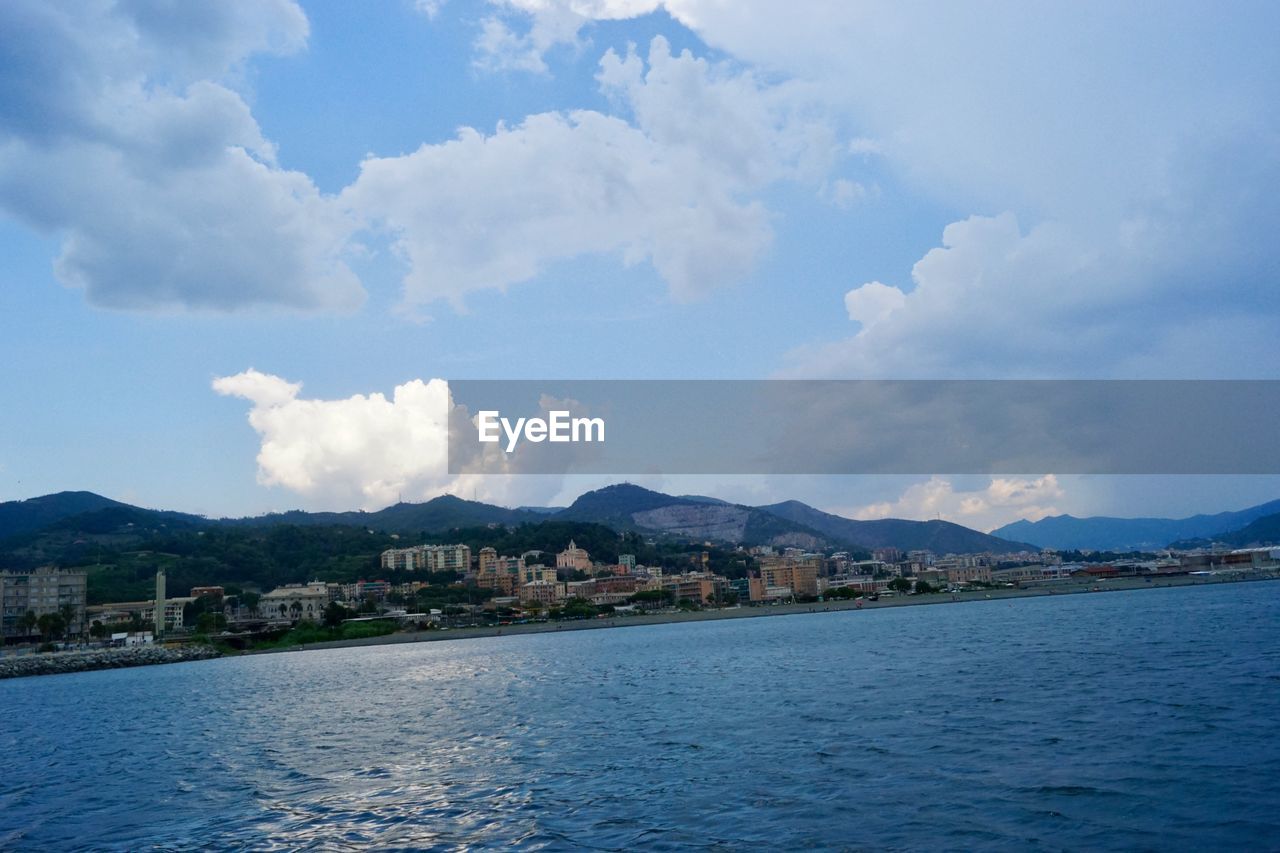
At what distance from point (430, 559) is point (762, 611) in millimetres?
70770

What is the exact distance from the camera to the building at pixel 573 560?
169700 millimetres

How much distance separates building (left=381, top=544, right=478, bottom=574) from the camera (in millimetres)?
161000

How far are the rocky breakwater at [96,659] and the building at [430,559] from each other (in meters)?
81.1

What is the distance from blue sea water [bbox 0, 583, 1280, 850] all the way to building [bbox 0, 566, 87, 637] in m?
75.0

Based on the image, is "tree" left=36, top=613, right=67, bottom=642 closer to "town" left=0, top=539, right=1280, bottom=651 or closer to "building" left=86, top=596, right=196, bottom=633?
"town" left=0, top=539, right=1280, bottom=651

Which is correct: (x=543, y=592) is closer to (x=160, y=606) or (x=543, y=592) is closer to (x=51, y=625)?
(x=160, y=606)

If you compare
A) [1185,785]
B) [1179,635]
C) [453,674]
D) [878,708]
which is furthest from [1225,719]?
[453,674]

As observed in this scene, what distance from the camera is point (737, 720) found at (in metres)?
20.5

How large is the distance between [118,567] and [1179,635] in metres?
137

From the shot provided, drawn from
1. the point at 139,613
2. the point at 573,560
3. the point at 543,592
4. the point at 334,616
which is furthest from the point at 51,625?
the point at 573,560

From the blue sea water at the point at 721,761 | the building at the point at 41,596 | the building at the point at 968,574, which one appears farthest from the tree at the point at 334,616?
the building at the point at 968,574

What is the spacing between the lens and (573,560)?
172 meters

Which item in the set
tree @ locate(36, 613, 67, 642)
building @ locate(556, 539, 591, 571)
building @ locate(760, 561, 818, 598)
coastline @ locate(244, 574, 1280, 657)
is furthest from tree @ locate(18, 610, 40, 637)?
building @ locate(760, 561, 818, 598)

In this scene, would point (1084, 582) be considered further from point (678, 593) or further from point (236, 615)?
point (236, 615)
